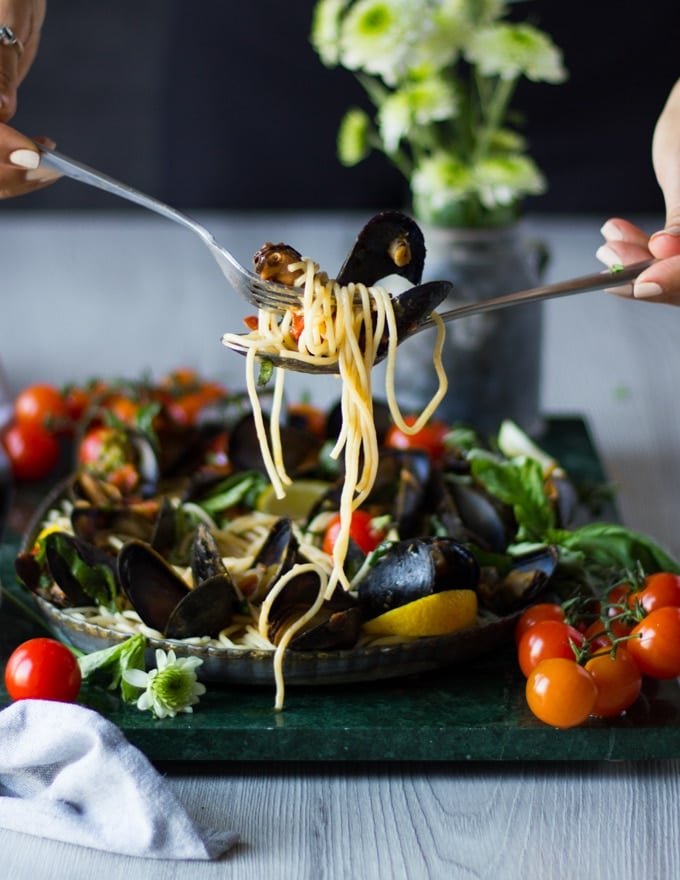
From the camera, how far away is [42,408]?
437 cm

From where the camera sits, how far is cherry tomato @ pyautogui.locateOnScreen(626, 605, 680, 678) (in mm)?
2777

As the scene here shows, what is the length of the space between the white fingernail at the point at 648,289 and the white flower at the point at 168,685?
1200 mm

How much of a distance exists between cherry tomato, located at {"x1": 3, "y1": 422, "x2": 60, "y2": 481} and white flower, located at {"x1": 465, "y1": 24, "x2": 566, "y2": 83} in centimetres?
177

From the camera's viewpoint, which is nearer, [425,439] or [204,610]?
[204,610]

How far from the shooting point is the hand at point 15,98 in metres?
2.83

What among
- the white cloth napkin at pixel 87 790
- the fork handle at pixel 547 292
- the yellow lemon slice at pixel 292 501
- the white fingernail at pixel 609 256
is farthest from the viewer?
the yellow lemon slice at pixel 292 501

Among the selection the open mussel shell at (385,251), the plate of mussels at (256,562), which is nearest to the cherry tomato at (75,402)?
the plate of mussels at (256,562)

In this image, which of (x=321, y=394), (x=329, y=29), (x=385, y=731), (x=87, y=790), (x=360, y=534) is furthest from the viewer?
(x=321, y=394)

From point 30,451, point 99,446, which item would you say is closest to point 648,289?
point 99,446

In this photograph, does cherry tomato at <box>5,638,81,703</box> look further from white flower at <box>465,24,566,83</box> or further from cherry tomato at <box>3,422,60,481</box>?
white flower at <box>465,24,566,83</box>

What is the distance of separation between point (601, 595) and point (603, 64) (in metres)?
4.79

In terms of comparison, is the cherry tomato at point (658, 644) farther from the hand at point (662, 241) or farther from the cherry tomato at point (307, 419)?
the cherry tomato at point (307, 419)

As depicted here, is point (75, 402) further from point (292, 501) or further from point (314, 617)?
point (314, 617)

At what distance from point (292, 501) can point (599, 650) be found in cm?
110
